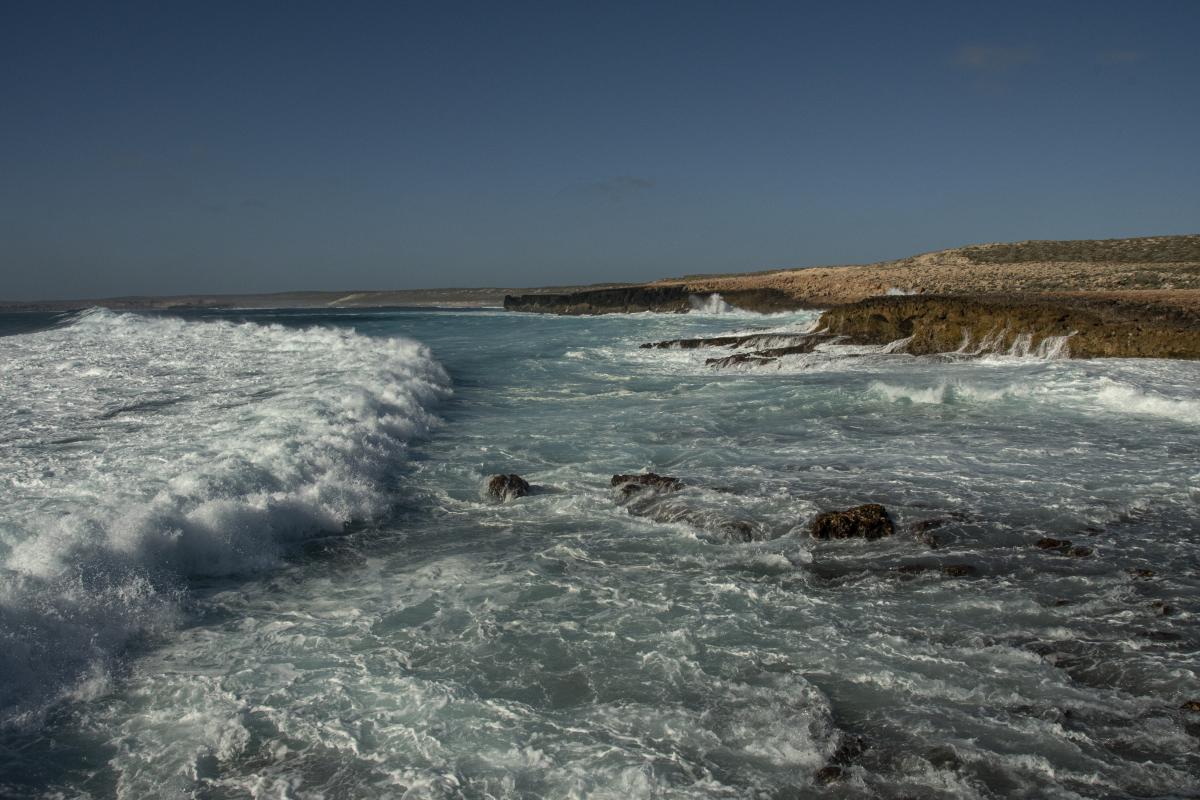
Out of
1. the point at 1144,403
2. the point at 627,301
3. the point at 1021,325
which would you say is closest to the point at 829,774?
the point at 1144,403

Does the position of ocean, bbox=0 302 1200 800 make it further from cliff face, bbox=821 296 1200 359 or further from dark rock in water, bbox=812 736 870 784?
cliff face, bbox=821 296 1200 359

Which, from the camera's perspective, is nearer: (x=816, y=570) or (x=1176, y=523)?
(x=816, y=570)

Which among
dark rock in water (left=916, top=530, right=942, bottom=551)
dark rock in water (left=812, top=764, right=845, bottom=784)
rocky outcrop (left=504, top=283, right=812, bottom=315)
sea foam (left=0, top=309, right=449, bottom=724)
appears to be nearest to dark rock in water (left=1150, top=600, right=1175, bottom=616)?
dark rock in water (left=916, top=530, right=942, bottom=551)

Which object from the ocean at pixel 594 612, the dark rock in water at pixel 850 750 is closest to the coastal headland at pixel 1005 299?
the ocean at pixel 594 612

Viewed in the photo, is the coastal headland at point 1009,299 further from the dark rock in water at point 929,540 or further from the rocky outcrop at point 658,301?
the dark rock in water at point 929,540

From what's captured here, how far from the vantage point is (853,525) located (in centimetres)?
703

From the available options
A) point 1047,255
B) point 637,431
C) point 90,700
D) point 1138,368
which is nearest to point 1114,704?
A: point 90,700

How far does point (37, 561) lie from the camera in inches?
223

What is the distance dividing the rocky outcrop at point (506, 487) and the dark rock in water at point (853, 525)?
10.2ft

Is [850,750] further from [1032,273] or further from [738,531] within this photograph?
[1032,273]

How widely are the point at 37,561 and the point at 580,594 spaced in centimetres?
382

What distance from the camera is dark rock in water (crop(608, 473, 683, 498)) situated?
8.45 m

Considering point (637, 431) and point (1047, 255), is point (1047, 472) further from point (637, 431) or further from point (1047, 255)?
Answer: point (1047, 255)

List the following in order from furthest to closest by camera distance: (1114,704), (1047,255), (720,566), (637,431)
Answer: (1047,255) < (637,431) < (720,566) < (1114,704)
